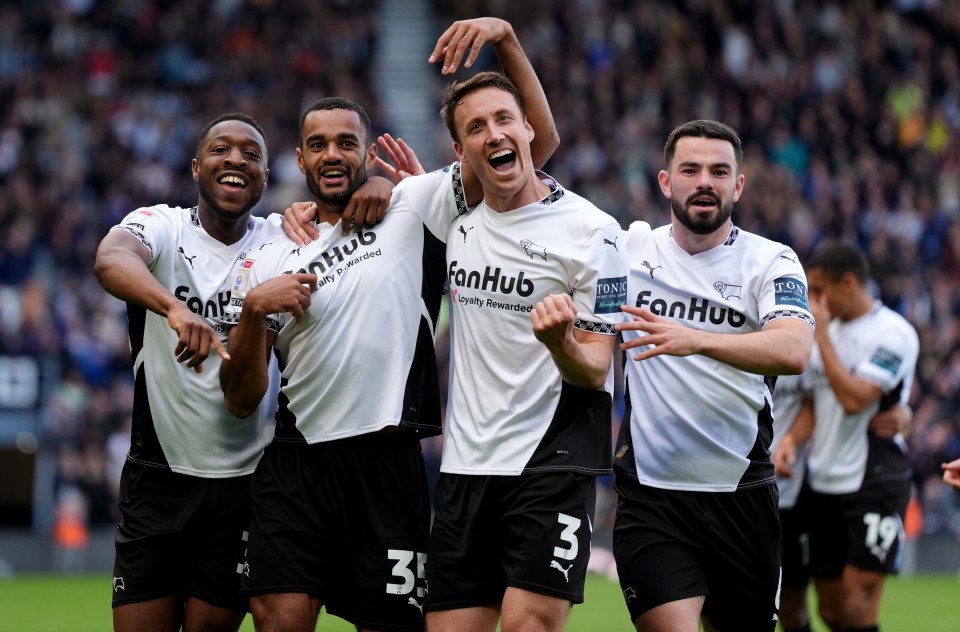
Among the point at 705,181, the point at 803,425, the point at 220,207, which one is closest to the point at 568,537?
the point at 705,181

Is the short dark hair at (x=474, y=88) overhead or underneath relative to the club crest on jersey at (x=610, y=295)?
overhead

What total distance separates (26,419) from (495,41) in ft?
45.0

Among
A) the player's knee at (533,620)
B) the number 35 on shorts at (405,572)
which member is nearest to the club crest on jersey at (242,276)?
the number 35 on shorts at (405,572)

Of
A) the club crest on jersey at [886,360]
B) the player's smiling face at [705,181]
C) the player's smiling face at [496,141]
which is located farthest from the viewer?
the club crest on jersey at [886,360]

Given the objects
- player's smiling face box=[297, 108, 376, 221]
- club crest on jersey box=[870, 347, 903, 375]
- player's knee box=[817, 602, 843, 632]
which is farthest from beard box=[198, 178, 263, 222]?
player's knee box=[817, 602, 843, 632]

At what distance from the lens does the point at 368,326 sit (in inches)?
237

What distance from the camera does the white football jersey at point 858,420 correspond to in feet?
29.3

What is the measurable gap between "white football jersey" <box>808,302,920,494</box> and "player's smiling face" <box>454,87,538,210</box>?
12.6ft

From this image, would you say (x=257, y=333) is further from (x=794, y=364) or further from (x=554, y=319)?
(x=794, y=364)

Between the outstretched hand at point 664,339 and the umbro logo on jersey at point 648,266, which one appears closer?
the outstretched hand at point 664,339

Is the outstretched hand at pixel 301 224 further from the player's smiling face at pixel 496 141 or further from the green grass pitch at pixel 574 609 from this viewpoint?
the green grass pitch at pixel 574 609

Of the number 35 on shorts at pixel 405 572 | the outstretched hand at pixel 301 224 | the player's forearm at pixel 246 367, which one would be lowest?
the number 35 on shorts at pixel 405 572

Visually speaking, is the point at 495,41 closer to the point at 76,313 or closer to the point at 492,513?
the point at 492,513

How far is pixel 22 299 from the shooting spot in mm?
19469
